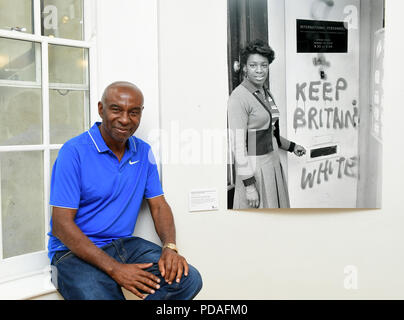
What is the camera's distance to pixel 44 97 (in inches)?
74.4

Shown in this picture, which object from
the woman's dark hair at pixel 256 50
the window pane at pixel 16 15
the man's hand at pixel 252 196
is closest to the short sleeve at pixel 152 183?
the man's hand at pixel 252 196

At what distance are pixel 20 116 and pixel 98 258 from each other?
2.58 ft

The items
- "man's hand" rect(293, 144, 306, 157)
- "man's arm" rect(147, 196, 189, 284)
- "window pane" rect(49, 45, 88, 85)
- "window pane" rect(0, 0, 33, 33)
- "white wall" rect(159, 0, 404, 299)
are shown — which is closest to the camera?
"man's arm" rect(147, 196, 189, 284)

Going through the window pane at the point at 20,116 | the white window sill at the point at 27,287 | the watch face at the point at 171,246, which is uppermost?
the window pane at the point at 20,116

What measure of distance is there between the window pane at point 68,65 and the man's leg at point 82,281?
2.80 ft

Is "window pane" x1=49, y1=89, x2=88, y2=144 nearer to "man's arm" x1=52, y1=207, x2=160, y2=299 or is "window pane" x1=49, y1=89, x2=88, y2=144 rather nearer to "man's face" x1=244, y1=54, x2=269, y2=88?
"man's arm" x1=52, y1=207, x2=160, y2=299

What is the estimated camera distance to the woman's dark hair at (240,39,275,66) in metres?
2.05

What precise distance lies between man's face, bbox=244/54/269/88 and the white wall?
13cm

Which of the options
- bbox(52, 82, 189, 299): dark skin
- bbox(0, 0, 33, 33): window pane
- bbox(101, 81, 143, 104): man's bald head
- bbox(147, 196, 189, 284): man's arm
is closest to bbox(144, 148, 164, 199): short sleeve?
bbox(147, 196, 189, 284): man's arm

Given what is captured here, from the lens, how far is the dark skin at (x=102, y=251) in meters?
1.61

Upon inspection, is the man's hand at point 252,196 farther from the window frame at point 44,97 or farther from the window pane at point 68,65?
the window pane at point 68,65

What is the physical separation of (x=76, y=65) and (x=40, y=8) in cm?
30

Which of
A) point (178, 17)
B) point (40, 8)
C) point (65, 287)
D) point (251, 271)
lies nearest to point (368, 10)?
point (178, 17)

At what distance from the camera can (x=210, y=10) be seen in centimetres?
204
